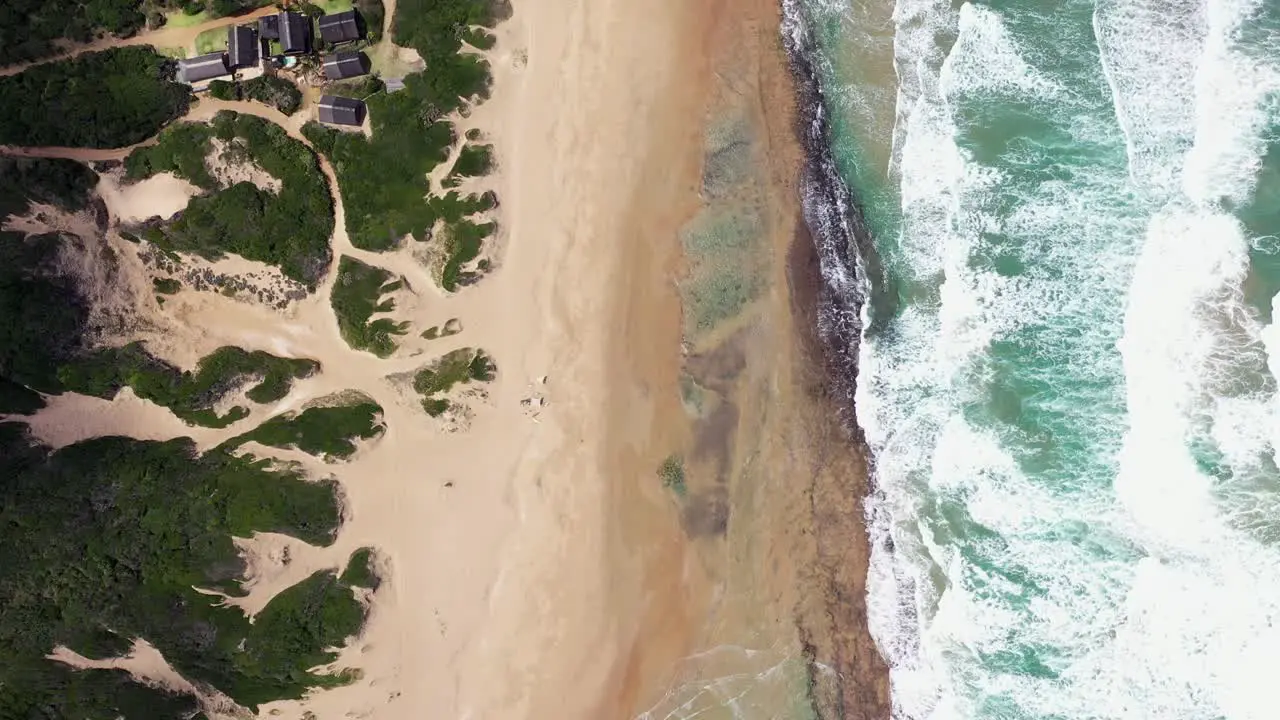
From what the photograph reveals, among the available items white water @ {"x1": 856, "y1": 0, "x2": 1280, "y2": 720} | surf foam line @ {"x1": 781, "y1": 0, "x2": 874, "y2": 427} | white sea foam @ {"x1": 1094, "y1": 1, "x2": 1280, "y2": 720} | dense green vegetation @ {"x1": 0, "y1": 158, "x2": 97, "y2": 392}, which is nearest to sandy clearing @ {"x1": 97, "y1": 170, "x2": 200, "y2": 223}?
dense green vegetation @ {"x1": 0, "y1": 158, "x2": 97, "y2": 392}

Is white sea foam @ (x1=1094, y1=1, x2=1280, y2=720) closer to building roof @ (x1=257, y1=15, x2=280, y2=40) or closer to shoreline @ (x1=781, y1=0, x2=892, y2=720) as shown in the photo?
shoreline @ (x1=781, y1=0, x2=892, y2=720)

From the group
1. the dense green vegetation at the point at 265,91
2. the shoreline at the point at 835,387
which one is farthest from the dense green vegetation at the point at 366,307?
the shoreline at the point at 835,387

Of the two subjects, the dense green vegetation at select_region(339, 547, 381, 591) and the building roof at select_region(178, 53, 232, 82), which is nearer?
the dense green vegetation at select_region(339, 547, 381, 591)

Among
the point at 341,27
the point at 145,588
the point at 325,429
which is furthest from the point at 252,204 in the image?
the point at 145,588

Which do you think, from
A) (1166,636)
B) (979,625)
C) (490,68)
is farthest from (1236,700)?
(490,68)

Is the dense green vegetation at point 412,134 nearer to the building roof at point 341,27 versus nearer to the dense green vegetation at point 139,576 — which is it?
the building roof at point 341,27
